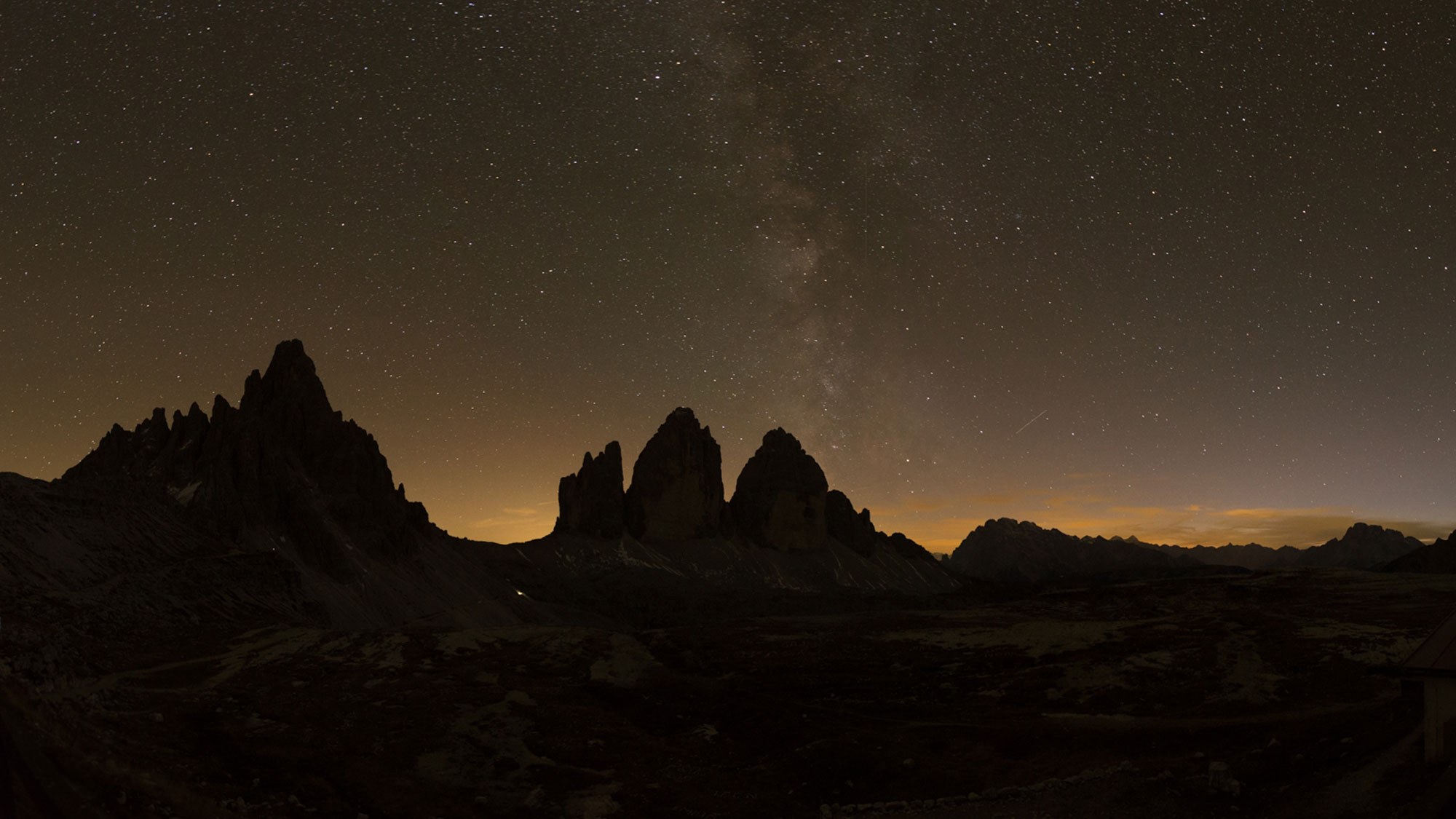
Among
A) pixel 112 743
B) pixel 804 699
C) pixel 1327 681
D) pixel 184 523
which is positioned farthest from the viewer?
pixel 184 523

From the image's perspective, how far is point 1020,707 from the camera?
40500mm

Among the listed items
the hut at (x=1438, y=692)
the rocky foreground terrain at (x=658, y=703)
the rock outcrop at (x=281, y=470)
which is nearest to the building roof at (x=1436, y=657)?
the hut at (x=1438, y=692)

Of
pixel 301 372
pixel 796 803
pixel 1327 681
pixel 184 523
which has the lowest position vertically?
pixel 796 803

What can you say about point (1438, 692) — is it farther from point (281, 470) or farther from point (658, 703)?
point (281, 470)

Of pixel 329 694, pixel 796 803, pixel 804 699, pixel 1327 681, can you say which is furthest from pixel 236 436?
pixel 1327 681

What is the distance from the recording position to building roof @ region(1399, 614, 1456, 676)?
2138cm

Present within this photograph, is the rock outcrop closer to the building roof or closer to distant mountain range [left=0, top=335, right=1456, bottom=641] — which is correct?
distant mountain range [left=0, top=335, right=1456, bottom=641]

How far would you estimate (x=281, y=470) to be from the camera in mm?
116312

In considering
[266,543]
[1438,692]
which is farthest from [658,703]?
[266,543]

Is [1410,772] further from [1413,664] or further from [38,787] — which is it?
[38,787]

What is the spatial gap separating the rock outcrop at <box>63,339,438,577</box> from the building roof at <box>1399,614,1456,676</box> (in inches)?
4223

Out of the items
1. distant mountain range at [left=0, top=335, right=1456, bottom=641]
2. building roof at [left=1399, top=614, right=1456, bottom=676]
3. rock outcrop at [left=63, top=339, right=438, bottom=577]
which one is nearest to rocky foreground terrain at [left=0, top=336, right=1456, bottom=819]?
distant mountain range at [left=0, top=335, right=1456, bottom=641]

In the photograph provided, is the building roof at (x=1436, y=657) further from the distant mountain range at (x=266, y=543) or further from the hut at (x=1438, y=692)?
the distant mountain range at (x=266, y=543)

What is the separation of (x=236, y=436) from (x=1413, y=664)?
426 feet
